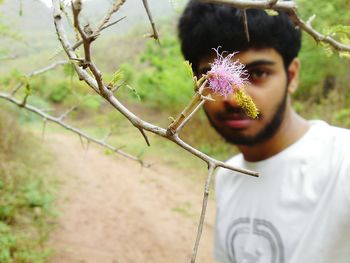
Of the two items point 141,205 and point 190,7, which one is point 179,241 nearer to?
point 141,205

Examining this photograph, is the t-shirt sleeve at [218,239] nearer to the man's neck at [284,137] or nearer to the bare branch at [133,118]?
the man's neck at [284,137]

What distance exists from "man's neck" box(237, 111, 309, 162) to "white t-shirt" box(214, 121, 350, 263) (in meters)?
0.05

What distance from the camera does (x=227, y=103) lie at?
1.72 metres

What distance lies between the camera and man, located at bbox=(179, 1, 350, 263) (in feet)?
5.26

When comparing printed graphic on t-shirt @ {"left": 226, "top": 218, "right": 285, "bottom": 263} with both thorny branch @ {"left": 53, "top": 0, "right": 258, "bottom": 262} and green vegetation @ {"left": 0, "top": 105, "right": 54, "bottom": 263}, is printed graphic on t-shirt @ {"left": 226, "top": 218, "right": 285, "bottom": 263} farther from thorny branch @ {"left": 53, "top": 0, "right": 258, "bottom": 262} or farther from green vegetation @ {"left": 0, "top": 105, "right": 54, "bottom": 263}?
green vegetation @ {"left": 0, "top": 105, "right": 54, "bottom": 263}

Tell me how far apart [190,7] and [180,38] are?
6.3 inches

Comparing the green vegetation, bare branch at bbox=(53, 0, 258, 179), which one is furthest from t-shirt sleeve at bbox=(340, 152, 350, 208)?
the green vegetation

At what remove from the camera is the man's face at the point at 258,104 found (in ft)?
5.68

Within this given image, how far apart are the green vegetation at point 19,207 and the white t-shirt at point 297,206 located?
2.15 m

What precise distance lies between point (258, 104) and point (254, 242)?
59cm

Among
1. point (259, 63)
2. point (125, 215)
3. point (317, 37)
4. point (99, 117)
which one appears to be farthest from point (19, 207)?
point (99, 117)

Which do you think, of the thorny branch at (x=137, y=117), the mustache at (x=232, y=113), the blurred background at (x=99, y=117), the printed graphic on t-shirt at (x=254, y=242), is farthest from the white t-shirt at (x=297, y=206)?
the thorny branch at (x=137, y=117)

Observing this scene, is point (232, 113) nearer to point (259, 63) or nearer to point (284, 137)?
point (259, 63)

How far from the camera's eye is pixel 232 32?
177cm
